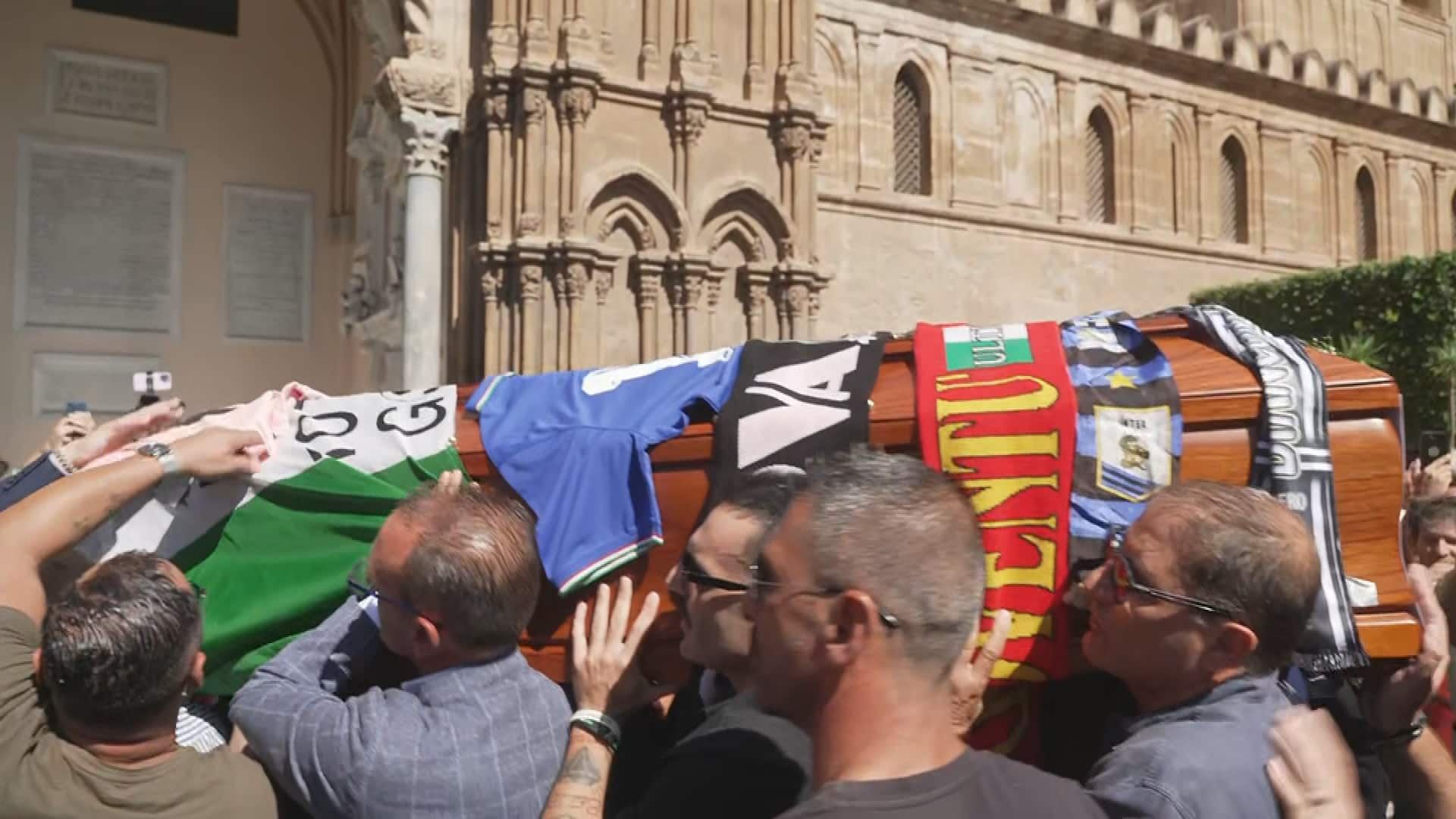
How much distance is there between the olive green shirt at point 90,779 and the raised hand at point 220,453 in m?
0.68

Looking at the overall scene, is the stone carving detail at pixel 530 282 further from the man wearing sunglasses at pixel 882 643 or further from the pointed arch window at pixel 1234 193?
the pointed arch window at pixel 1234 193

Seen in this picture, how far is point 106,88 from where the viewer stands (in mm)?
12469

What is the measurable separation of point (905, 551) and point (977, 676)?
86cm

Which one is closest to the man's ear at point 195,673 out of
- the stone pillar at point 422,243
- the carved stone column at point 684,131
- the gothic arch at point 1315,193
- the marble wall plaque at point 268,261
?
the stone pillar at point 422,243

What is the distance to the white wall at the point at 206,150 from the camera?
12.0m

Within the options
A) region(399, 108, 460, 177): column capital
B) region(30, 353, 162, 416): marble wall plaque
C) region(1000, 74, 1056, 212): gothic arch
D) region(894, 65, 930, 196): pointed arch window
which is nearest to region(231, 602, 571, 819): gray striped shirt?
region(399, 108, 460, 177): column capital

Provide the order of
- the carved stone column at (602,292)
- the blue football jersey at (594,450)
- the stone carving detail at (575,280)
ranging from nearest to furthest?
the blue football jersey at (594,450) < the stone carving detail at (575,280) < the carved stone column at (602,292)

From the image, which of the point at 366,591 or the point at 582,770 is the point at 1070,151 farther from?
the point at 582,770

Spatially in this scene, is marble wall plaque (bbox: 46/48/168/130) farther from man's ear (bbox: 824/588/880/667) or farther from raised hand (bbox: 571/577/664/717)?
man's ear (bbox: 824/588/880/667)

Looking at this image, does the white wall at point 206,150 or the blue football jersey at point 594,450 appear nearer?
the blue football jersey at point 594,450

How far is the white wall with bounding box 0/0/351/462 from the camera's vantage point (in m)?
12.0

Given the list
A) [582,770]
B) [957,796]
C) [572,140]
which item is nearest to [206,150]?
[572,140]

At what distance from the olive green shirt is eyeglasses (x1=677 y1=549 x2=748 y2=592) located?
0.83 meters

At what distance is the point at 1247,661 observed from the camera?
1.91 meters
